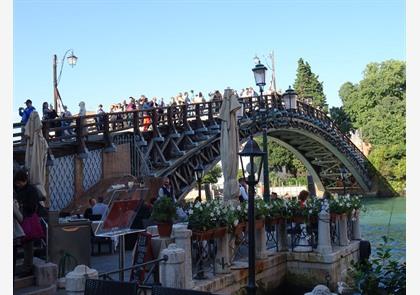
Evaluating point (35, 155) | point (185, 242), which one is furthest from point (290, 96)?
point (185, 242)

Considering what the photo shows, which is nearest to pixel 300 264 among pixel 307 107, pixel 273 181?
pixel 307 107

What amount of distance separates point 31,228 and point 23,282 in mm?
663

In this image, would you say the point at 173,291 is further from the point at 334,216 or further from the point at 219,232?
the point at 334,216

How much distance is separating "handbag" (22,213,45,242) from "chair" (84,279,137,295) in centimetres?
200

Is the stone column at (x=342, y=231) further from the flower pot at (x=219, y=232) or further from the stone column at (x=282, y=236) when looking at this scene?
the flower pot at (x=219, y=232)

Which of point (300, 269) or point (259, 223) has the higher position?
point (259, 223)

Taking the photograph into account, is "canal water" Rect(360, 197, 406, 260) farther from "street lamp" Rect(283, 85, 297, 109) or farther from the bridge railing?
the bridge railing

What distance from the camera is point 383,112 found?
47.9 m

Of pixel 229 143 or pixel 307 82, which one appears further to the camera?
pixel 307 82

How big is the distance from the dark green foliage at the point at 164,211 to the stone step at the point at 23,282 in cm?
190

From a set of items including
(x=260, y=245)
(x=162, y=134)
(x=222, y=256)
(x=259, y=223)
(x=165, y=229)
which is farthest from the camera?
(x=162, y=134)

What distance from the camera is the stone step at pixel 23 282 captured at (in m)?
6.59

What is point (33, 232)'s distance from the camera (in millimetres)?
6762

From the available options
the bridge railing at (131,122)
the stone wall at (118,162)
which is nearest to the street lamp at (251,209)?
the bridge railing at (131,122)
